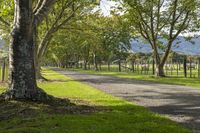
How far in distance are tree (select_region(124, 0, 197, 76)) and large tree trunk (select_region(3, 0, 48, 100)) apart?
2962 cm

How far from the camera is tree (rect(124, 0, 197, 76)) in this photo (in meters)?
44.6

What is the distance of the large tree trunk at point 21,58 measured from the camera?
49.2 feet

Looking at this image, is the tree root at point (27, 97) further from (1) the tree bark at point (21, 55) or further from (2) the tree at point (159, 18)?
(2) the tree at point (159, 18)

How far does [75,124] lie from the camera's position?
35.2 feet

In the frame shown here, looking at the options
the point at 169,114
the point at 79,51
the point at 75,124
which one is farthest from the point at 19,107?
the point at 79,51

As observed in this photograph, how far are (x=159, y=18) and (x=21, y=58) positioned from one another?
3378 cm

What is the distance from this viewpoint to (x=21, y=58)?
49.3 feet

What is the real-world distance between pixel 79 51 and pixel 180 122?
83.6m

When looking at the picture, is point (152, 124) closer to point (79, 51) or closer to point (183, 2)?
point (183, 2)

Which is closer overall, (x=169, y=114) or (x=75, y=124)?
(x=75, y=124)

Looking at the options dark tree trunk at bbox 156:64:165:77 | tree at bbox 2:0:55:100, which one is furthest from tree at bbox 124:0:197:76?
tree at bbox 2:0:55:100

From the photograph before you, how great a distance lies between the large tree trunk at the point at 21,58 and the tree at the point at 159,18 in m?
29.6

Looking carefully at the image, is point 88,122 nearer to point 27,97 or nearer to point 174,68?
point 27,97

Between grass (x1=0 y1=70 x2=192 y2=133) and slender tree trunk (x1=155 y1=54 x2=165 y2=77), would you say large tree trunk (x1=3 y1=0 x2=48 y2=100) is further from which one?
slender tree trunk (x1=155 y1=54 x2=165 y2=77)
